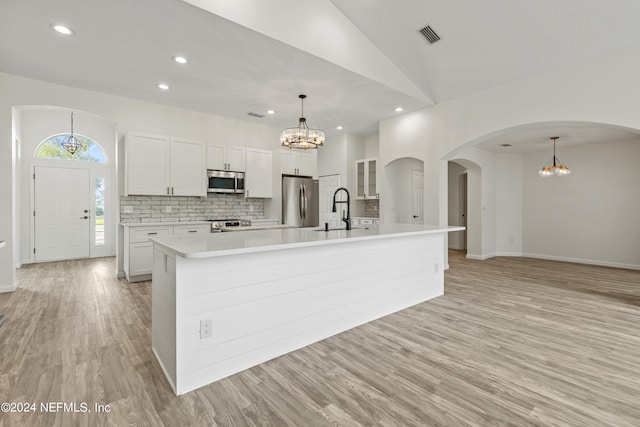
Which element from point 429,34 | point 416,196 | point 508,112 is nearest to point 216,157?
point 429,34

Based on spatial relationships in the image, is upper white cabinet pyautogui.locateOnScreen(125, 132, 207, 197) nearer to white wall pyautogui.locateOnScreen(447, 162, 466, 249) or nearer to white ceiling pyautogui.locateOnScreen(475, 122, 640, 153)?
white ceiling pyautogui.locateOnScreen(475, 122, 640, 153)

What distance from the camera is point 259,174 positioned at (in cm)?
628

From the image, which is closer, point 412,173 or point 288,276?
point 288,276

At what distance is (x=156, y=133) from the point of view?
5.34 m

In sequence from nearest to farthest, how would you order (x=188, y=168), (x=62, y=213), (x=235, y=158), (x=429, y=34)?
1. (x=429, y=34)
2. (x=188, y=168)
3. (x=235, y=158)
4. (x=62, y=213)

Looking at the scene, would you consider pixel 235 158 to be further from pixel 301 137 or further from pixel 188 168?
pixel 301 137

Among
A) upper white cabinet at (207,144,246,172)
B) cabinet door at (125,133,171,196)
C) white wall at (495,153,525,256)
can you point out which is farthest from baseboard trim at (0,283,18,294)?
white wall at (495,153,525,256)

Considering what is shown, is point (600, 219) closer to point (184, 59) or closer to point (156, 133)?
point (184, 59)

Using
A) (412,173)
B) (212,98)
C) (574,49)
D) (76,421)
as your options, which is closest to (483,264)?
(412,173)

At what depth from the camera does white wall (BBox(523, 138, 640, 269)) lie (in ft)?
20.4

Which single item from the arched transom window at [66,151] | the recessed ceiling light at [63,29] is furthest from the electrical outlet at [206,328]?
the arched transom window at [66,151]

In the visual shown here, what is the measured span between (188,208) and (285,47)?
11.8ft

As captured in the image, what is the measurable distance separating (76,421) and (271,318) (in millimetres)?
1223

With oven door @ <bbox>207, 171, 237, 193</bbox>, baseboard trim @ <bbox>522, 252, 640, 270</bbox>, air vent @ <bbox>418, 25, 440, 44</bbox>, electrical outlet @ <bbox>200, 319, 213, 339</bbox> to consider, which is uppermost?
air vent @ <bbox>418, 25, 440, 44</bbox>
